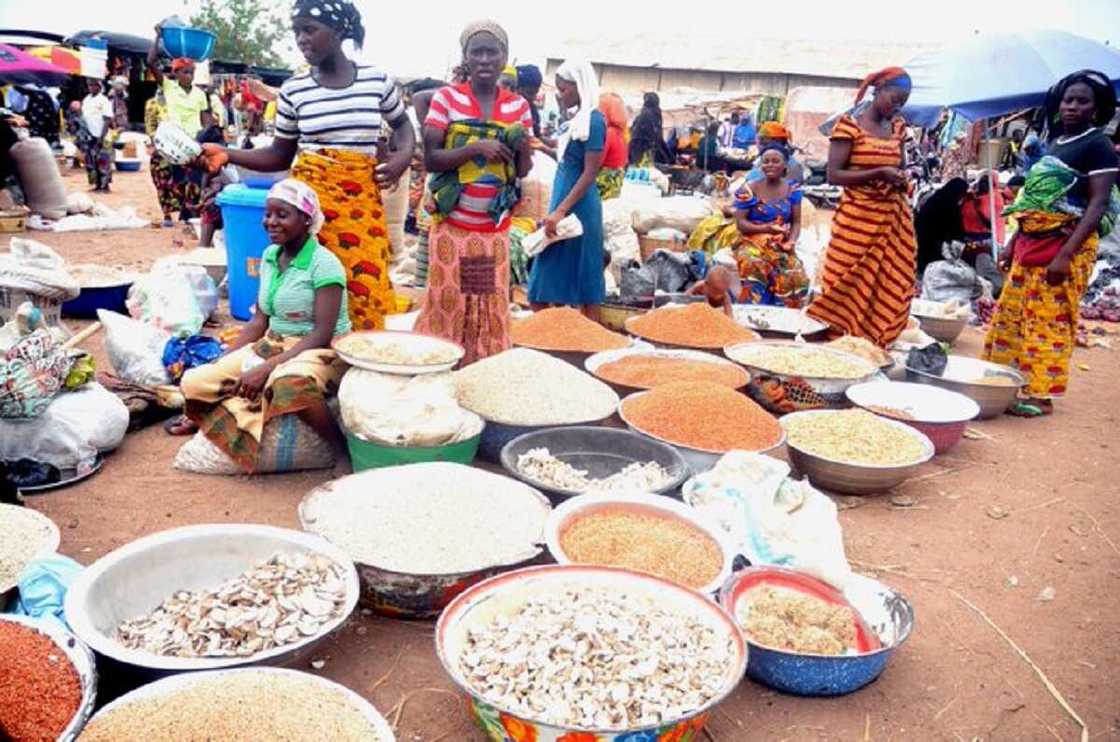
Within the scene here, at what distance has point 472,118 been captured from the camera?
3186 millimetres

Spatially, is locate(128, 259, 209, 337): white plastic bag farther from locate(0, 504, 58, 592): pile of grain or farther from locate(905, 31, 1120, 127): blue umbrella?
locate(905, 31, 1120, 127): blue umbrella

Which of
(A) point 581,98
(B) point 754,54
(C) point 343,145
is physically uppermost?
Answer: (B) point 754,54

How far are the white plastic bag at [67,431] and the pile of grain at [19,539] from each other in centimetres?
66

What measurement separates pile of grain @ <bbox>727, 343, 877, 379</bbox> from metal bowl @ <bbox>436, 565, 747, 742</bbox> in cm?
199

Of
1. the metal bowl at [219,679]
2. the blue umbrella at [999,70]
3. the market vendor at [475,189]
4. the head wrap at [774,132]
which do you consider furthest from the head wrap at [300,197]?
the blue umbrella at [999,70]

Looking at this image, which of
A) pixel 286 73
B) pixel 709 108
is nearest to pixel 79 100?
pixel 286 73

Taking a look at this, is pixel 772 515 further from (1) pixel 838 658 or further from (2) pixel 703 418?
(2) pixel 703 418

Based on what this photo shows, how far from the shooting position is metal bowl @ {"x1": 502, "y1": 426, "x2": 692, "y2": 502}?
292 cm

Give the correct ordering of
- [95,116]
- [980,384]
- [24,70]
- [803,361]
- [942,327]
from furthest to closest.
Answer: [95,116] → [24,70] → [942,327] → [980,384] → [803,361]

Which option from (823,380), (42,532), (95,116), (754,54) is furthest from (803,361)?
(754,54)

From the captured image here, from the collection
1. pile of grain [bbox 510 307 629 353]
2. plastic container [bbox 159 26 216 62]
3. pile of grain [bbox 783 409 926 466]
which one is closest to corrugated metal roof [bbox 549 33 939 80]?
plastic container [bbox 159 26 216 62]

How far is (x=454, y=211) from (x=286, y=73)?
21.3 metres

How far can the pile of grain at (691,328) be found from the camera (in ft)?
13.7

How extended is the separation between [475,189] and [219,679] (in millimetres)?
2145
